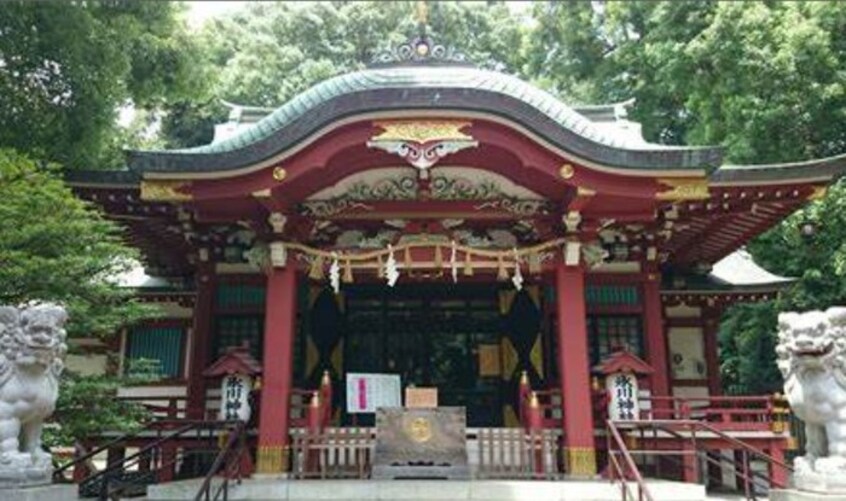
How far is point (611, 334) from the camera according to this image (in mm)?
12078

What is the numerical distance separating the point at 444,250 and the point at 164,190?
3.77m

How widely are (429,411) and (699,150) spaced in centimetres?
467

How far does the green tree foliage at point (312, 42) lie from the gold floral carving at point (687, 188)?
2167 cm

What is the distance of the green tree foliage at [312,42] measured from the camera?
2877 centimetres

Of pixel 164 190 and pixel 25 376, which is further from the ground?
pixel 164 190

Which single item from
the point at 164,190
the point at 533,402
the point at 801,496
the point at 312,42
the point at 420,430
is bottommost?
the point at 801,496

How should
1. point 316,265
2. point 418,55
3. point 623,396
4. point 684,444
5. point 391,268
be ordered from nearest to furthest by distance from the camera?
1. point 391,268
2. point 316,265
3. point 684,444
4. point 623,396
5. point 418,55

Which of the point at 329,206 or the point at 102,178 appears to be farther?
the point at 329,206

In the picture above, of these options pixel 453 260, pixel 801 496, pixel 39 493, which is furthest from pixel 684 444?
pixel 39 493

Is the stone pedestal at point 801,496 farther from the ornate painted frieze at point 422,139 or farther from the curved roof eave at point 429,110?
the ornate painted frieze at point 422,139

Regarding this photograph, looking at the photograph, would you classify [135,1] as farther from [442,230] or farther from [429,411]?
[429,411]

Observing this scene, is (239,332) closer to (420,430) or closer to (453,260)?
(453,260)

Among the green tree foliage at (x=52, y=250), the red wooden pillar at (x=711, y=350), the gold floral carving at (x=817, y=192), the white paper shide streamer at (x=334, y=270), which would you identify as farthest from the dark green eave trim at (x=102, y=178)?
the red wooden pillar at (x=711, y=350)

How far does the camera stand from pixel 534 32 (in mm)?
27688
